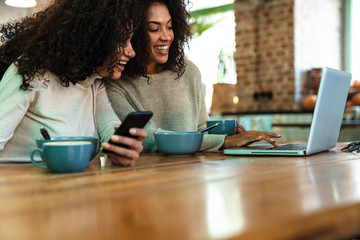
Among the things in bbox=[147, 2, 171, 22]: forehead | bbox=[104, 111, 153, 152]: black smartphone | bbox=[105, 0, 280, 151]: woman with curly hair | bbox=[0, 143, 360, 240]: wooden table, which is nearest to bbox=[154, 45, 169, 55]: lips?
bbox=[105, 0, 280, 151]: woman with curly hair

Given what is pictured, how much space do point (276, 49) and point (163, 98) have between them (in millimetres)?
3374

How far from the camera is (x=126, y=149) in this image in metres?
1.08

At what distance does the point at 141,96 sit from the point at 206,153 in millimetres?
536

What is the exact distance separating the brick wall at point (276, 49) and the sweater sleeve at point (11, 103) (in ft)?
13.0

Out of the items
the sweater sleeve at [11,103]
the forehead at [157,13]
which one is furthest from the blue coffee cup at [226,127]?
the sweater sleeve at [11,103]

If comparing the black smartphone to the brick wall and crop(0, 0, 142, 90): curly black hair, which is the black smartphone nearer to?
crop(0, 0, 142, 90): curly black hair

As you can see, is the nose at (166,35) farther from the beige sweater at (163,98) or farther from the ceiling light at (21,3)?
the ceiling light at (21,3)

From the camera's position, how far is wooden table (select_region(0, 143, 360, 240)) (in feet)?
1.54

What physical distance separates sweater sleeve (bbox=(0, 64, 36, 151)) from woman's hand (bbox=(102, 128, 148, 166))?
380 millimetres

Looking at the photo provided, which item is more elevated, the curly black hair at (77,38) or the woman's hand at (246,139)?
the curly black hair at (77,38)

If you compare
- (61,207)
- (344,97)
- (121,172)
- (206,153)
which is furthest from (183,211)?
(344,97)

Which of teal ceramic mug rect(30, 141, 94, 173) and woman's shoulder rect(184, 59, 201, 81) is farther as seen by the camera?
woman's shoulder rect(184, 59, 201, 81)

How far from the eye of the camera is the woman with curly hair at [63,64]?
54.6 inches

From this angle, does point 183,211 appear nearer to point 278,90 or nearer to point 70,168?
point 70,168
